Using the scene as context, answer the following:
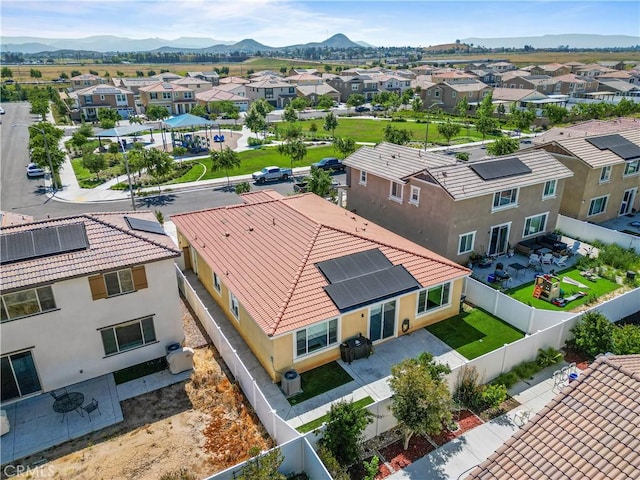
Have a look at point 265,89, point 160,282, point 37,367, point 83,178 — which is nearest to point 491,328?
point 160,282

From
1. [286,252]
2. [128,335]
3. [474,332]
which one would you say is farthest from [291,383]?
[474,332]

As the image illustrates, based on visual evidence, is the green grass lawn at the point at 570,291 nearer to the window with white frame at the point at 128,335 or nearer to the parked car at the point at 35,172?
the window with white frame at the point at 128,335

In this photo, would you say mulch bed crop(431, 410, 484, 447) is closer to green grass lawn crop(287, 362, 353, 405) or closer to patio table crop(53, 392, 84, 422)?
green grass lawn crop(287, 362, 353, 405)

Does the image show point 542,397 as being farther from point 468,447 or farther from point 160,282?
point 160,282

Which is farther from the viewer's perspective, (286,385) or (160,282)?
(160,282)

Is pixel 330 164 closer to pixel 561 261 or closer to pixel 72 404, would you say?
pixel 561 261

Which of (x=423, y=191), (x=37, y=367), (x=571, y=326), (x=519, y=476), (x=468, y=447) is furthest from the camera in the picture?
(x=423, y=191)

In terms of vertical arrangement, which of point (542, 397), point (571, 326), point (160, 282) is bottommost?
point (542, 397)
